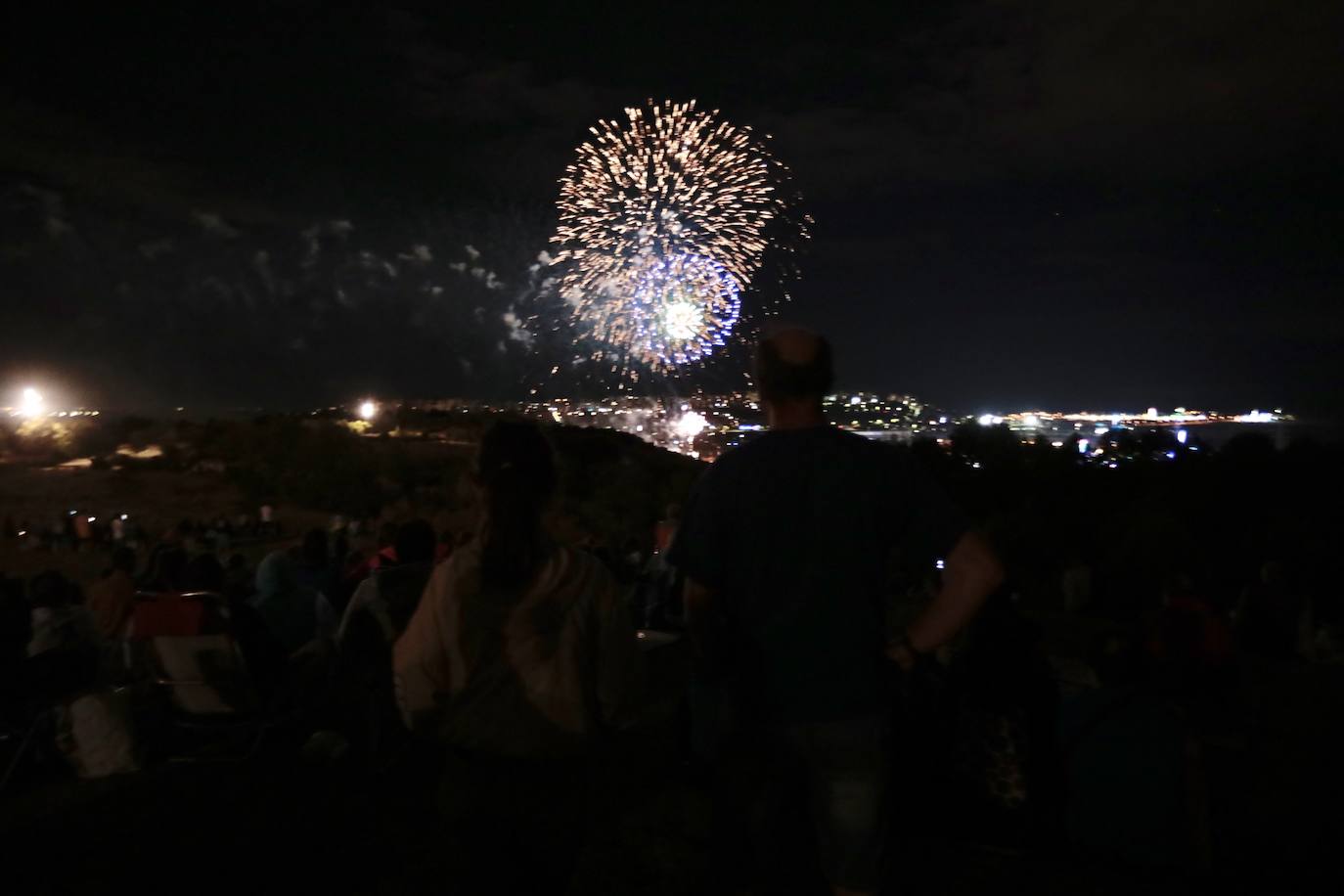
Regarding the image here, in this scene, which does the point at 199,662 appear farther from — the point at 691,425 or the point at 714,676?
the point at 691,425

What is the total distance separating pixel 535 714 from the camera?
2.33 meters

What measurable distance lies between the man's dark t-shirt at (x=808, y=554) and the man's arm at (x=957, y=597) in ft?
0.16

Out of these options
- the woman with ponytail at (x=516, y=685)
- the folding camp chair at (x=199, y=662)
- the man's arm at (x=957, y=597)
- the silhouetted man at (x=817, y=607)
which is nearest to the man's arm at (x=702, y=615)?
the silhouetted man at (x=817, y=607)

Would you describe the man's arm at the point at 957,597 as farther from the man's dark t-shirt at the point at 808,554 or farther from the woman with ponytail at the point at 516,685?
the woman with ponytail at the point at 516,685

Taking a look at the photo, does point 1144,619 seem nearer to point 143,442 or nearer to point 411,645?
point 411,645

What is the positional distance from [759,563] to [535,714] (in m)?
0.62

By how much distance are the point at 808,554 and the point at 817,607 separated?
0.42 feet

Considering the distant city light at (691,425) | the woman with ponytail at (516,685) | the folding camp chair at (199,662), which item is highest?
the woman with ponytail at (516,685)

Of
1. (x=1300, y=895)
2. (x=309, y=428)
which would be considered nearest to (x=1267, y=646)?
(x=1300, y=895)

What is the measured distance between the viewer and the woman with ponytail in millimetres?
2326

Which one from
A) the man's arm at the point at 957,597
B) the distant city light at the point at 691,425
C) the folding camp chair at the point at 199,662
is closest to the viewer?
the man's arm at the point at 957,597

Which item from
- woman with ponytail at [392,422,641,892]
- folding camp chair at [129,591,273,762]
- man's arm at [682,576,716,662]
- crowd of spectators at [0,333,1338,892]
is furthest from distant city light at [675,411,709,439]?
woman with ponytail at [392,422,641,892]

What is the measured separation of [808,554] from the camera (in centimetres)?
244

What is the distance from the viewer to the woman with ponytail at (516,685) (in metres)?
2.33
